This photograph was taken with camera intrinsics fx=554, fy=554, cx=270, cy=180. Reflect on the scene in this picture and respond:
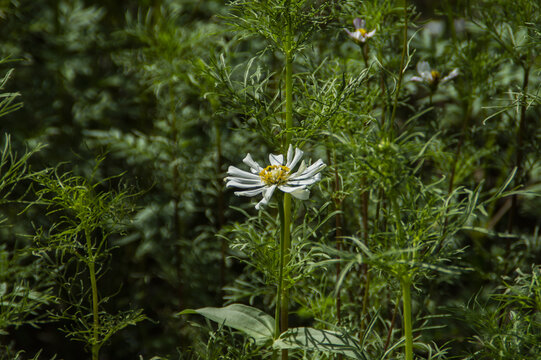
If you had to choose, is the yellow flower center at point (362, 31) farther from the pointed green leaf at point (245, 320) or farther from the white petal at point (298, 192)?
the pointed green leaf at point (245, 320)

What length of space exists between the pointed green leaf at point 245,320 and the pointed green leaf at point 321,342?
0.05 meters

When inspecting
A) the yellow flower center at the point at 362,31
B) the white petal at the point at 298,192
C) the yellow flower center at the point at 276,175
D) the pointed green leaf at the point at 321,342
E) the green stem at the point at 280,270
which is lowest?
the pointed green leaf at the point at 321,342

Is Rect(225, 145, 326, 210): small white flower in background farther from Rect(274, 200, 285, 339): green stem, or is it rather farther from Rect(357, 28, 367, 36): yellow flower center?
Rect(357, 28, 367, 36): yellow flower center

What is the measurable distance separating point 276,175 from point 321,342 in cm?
28

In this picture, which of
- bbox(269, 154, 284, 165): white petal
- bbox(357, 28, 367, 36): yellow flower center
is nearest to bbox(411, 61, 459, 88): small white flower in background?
bbox(357, 28, 367, 36): yellow flower center

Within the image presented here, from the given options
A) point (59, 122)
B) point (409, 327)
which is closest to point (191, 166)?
point (59, 122)

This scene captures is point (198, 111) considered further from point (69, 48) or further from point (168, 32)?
point (69, 48)

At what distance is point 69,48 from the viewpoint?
1.92 meters

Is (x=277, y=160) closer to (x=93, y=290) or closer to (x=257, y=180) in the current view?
(x=257, y=180)

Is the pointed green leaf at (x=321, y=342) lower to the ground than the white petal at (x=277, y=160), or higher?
lower

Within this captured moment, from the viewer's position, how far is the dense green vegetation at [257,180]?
0.96 metres

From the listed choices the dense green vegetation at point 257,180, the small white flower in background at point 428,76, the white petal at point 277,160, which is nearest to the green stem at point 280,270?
the dense green vegetation at point 257,180

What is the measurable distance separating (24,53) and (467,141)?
4.76 ft

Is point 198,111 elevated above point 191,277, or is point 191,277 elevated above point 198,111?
point 198,111
